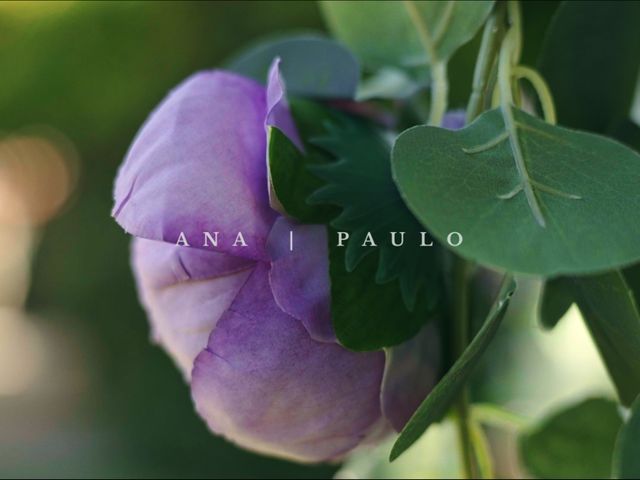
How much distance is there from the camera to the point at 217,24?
0.76 m

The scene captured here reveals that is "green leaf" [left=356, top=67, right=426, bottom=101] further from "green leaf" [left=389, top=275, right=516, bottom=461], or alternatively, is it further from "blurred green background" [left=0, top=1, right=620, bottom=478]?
"blurred green background" [left=0, top=1, right=620, bottom=478]

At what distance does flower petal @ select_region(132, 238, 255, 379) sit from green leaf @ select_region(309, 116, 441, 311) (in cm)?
3

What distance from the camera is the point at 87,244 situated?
83cm

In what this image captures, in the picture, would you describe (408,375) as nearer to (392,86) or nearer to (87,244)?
(392,86)

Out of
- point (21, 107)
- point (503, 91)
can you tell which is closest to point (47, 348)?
point (21, 107)

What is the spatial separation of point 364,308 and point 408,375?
0.03 metres

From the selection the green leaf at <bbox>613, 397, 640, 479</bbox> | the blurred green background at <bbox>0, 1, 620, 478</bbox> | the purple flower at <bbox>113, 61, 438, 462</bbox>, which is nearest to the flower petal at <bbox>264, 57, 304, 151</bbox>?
the purple flower at <bbox>113, 61, 438, 462</bbox>

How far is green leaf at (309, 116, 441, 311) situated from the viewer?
0.24 m

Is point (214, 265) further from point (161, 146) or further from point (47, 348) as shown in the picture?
point (47, 348)

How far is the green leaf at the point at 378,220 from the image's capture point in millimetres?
245

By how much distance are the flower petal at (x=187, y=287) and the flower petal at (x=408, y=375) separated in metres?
0.05

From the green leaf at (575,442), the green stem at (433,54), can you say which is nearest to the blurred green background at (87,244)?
the green leaf at (575,442)

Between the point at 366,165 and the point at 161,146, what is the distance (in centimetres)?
6

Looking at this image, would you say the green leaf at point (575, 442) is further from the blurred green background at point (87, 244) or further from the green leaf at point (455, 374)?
the blurred green background at point (87, 244)
